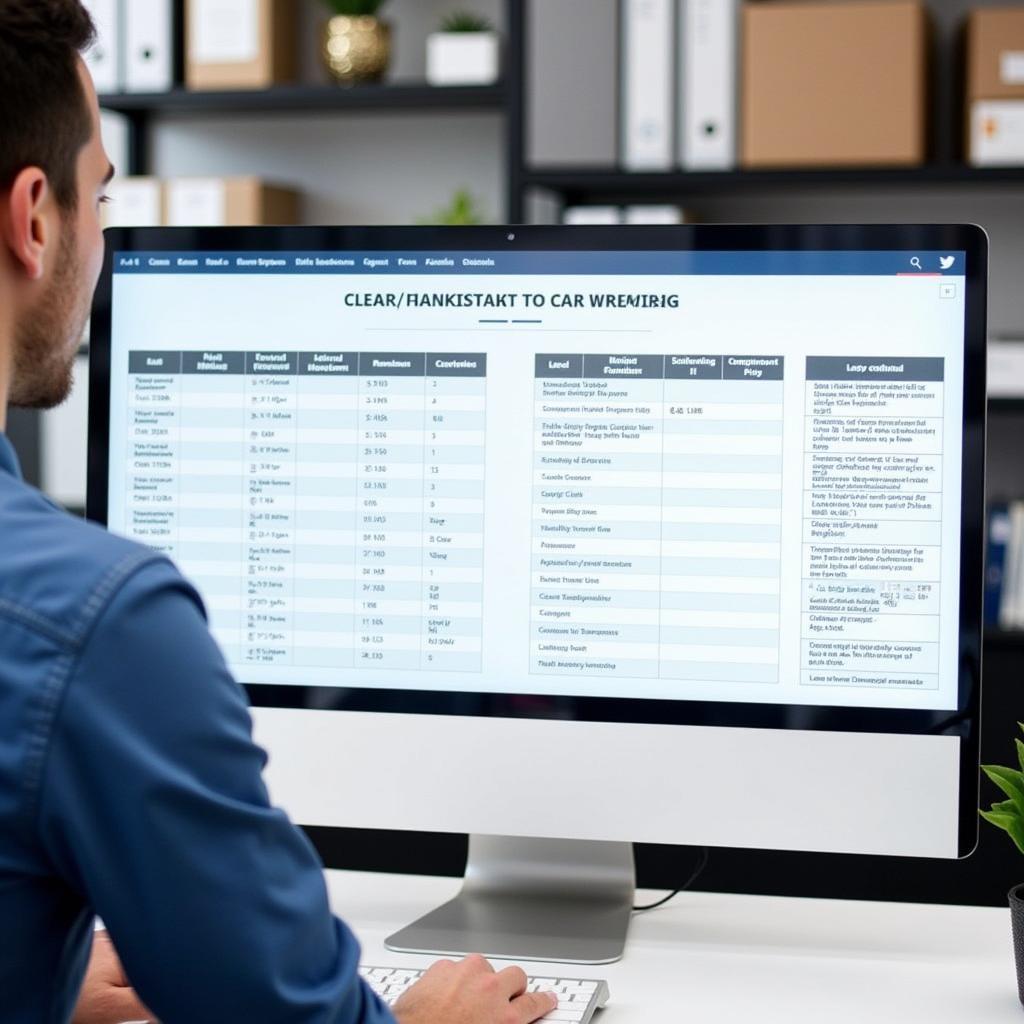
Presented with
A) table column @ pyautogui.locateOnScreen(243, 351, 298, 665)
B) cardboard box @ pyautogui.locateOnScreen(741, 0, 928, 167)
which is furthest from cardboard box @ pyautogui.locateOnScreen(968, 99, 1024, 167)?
table column @ pyautogui.locateOnScreen(243, 351, 298, 665)

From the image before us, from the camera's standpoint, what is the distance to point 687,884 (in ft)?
3.81

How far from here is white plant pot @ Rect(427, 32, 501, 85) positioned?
9.69ft

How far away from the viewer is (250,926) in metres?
0.59

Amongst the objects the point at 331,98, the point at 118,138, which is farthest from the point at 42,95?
the point at 118,138

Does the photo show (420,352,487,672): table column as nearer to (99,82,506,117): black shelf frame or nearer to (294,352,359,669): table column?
(294,352,359,669): table column

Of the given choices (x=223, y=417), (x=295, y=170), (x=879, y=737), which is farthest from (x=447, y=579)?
(x=295, y=170)

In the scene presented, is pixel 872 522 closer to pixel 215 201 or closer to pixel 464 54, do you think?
pixel 464 54

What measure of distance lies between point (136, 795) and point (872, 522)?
600mm

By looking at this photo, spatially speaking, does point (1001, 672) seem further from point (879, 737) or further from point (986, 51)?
point (879, 737)

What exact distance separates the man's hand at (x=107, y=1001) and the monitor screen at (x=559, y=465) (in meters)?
0.26

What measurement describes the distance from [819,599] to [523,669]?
22 cm

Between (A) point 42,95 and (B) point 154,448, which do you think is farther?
(B) point 154,448

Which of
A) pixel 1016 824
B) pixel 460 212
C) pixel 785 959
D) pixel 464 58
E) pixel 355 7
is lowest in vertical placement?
pixel 785 959

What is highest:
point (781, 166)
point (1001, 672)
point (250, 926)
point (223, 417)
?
point (781, 166)
